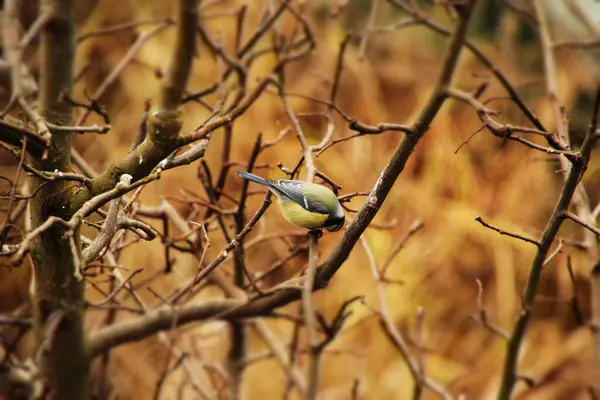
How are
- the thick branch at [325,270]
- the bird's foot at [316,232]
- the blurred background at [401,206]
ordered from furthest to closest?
the blurred background at [401,206] → the bird's foot at [316,232] → the thick branch at [325,270]

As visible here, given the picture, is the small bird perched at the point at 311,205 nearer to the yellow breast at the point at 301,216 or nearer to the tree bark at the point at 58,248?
the yellow breast at the point at 301,216

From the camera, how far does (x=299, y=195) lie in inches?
37.9

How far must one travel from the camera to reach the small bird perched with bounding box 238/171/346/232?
946 millimetres

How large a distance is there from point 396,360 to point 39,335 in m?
1.65

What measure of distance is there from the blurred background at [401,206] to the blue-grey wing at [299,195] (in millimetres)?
1023

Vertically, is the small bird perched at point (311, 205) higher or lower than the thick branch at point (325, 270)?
higher

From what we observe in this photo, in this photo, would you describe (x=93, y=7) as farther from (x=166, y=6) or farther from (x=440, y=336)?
(x=440, y=336)

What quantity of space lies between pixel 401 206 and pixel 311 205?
171cm

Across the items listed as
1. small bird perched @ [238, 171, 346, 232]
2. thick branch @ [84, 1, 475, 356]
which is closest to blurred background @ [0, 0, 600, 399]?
thick branch @ [84, 1, 475, 356]

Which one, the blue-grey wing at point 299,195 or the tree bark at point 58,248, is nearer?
the tree bark at point 58,248

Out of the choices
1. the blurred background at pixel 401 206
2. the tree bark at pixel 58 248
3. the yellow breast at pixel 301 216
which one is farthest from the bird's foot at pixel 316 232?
the blurred background at pixel 401 206

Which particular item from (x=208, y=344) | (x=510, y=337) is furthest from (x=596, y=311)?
(x=208, y=344)

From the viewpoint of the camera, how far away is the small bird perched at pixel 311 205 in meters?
0.95

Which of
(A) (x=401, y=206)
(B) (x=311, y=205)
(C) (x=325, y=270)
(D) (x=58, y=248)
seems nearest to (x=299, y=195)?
(B) (x=311, y=205)
